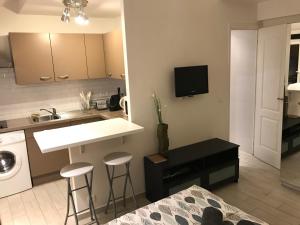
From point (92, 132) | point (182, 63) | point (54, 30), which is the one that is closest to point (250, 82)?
point (182, 63)

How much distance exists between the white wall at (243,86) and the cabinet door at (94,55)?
227cm

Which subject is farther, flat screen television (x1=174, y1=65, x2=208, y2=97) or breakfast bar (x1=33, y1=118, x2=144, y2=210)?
flat screen television (x1=174, y1=65, x2=208, y2=97)

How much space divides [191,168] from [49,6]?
2850mm

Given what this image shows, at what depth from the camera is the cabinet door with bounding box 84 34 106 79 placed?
410cm

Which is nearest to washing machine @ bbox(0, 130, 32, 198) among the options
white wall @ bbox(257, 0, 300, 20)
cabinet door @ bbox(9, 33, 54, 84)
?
cabinet door @ bbox(9, 33, 54, 84)

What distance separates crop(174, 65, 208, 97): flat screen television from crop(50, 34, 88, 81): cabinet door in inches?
67.4

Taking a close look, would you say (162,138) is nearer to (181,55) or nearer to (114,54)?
(181,55)

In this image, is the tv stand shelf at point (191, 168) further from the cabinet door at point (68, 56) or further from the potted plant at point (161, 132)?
the cabinet door at point (68, 56)

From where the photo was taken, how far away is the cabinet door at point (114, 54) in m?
3.70

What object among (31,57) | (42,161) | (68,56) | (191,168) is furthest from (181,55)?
(42,161)

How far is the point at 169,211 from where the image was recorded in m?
1.86

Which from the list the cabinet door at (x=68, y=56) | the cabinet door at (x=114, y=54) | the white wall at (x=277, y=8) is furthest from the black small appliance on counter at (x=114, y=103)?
the white wall at (x=277, y=8)

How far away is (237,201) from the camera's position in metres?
3.03

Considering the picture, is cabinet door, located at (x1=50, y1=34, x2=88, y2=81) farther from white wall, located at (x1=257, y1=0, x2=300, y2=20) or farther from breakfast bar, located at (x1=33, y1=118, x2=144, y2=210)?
white wall, located at (x1=257, y1=0, x2=300, y2=20)
